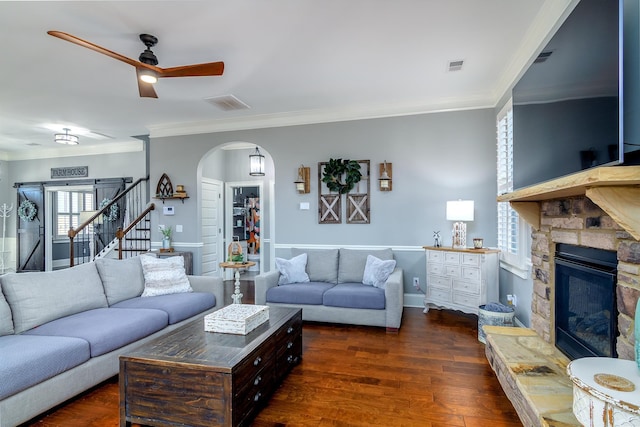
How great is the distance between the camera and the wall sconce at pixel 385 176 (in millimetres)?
4598

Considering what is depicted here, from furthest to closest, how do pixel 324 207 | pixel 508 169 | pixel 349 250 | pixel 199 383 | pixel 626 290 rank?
pixel 324 207 → pixel 349 250 → pixel 508 169 → pixel 199 383 → pixel 626 290

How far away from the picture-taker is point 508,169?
376cm

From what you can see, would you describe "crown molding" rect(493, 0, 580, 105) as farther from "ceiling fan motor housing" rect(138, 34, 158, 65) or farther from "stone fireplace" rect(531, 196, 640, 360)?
"ceiling fan motor housing" rect(138, 34, 158, 65)

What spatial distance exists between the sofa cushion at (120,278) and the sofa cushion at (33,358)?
2.98ft

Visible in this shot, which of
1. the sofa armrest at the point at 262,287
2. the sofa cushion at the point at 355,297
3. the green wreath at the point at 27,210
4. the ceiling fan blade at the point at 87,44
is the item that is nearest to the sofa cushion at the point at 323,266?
the sofa cushion at the point at 355,297

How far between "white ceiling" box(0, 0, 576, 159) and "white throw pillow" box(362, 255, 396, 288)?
2.13 meters

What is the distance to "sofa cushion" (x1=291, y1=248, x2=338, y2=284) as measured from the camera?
4.38 m

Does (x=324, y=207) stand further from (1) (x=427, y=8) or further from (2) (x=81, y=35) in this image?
(2) (x=81, y=35)

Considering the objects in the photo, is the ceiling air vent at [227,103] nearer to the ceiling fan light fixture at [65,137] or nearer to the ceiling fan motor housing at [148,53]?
the ceiling fan motor housing at [148,53]

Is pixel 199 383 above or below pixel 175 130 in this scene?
below

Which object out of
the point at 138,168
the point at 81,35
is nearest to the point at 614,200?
the point at 81,35

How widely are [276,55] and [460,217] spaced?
9.06 feet

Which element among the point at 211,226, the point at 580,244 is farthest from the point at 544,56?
the point at 211,226

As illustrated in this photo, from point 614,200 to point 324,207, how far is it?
12.3 feet
